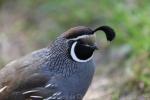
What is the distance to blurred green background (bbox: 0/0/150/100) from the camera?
6.92 m

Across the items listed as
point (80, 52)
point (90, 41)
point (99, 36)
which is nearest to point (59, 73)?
point (80, 52)

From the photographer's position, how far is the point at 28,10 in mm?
9953

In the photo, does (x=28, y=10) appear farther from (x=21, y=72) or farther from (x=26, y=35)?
(x=21, y=72)

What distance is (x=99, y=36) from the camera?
880cm

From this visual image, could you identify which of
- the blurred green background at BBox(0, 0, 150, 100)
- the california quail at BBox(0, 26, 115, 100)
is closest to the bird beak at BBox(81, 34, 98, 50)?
the california quail at BBox(0, 26, 115, 100)

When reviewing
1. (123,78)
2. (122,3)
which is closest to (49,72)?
(123,78)

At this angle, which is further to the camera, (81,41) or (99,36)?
(99,36)

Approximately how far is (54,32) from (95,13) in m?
0.63

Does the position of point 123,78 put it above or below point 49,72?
above

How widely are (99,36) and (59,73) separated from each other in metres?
3.12

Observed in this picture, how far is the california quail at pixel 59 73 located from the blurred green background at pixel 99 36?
0.90 metres

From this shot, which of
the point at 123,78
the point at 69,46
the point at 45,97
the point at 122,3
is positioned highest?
the point at 122,3

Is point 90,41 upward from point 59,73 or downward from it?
upward

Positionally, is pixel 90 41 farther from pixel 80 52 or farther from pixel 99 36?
pixel 99 36
